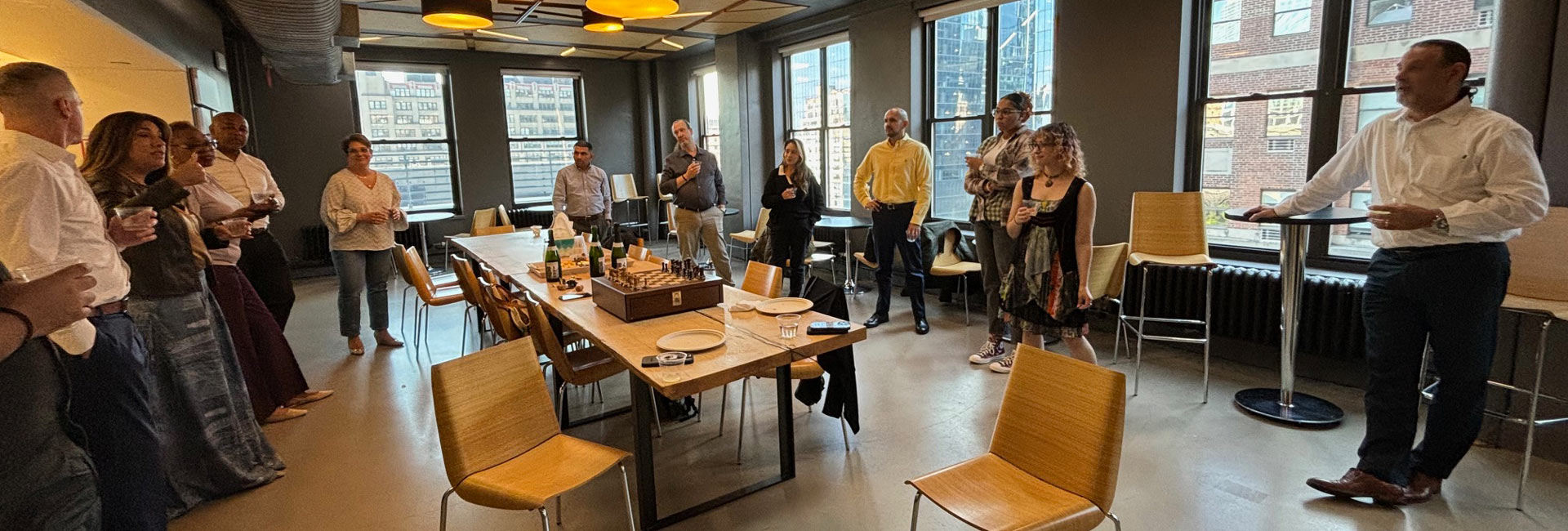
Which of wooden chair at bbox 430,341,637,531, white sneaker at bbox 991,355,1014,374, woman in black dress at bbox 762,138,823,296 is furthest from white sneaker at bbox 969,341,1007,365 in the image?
wooden chair at bbox 430,341,637,531

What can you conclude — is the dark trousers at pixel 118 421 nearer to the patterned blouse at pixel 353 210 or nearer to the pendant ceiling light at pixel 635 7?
the pendant ceiling light at pixel 635 7

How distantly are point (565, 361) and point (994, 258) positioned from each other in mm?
2714

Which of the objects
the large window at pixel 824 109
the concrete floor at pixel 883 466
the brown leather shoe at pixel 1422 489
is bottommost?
the concrete floor at pixel 883 466

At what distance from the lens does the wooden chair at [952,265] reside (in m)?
5.37

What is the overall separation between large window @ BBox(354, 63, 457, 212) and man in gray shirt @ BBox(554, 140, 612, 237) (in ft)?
11.6

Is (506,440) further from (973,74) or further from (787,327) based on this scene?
(973,74)

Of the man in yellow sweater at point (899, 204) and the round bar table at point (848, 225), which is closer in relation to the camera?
the man in yellow sweater at point (899, 204)

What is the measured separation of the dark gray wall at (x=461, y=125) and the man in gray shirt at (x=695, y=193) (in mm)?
4110

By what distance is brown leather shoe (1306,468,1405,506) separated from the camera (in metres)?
2.59

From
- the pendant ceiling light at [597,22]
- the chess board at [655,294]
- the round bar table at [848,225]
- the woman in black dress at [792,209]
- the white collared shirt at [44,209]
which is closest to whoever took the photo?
the white collared shirt at [44,209]

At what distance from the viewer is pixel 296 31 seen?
478cm

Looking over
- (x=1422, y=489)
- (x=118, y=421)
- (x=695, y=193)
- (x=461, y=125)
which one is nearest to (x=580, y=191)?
(x=695, y=193)

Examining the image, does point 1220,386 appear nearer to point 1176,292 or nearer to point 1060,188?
point 1176,292

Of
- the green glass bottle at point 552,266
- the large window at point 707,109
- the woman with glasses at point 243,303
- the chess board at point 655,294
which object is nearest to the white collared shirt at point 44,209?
the woman with glasses at point 243,303
